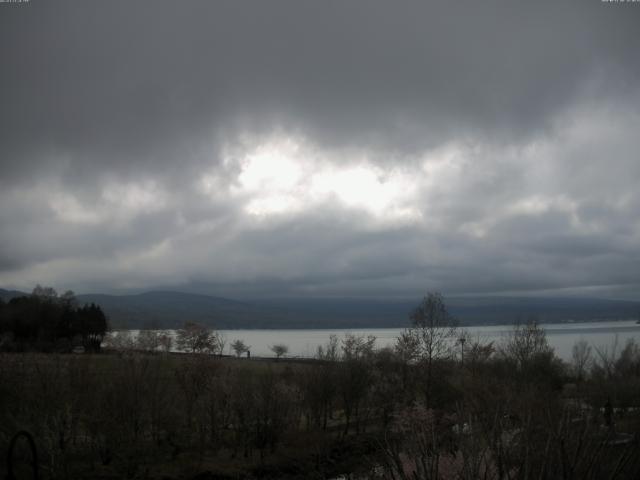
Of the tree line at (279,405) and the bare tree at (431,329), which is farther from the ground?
the bare tree at (431,329)

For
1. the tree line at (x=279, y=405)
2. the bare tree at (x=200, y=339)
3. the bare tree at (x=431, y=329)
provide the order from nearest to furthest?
the tree line at (x=279, y=405)
the bare tree at (x=431, y=329)
the bare tree at (x=200, y=339)

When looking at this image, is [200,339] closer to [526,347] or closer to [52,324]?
[52,324]

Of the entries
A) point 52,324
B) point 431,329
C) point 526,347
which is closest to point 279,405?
point 431,329

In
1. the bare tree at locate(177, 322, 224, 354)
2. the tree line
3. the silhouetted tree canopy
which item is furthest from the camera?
the silhouetted tree canopy

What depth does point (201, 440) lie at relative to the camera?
4238cm

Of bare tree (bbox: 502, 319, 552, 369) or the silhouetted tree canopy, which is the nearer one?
bare tree (bbox: 502, 319, 552, 369)

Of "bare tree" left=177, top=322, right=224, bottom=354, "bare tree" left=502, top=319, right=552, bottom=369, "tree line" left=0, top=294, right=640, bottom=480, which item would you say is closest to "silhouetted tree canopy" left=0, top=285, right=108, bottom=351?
"bare tree" left=177, top=322, right=224, bottom=354

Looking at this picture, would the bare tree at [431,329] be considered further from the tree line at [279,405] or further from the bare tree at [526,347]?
the bare tree at [526,347]

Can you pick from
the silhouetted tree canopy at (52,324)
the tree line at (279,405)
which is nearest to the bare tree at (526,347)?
the tree line at (279,405)

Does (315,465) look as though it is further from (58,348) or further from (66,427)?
(58,348)

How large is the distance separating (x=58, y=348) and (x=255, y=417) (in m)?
72.6

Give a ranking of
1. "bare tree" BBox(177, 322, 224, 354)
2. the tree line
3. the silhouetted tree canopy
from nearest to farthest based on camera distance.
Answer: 1. the tree line
2. "bare tree" BBox(177, 322, 224, 354)
3. the silhouetted tree canopy

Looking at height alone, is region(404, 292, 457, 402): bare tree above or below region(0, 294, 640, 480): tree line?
above

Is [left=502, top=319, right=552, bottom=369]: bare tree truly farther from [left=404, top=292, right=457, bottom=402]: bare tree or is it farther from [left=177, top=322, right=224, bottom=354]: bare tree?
[left=177, top=322, right=224, bottom=354]: bare tree
